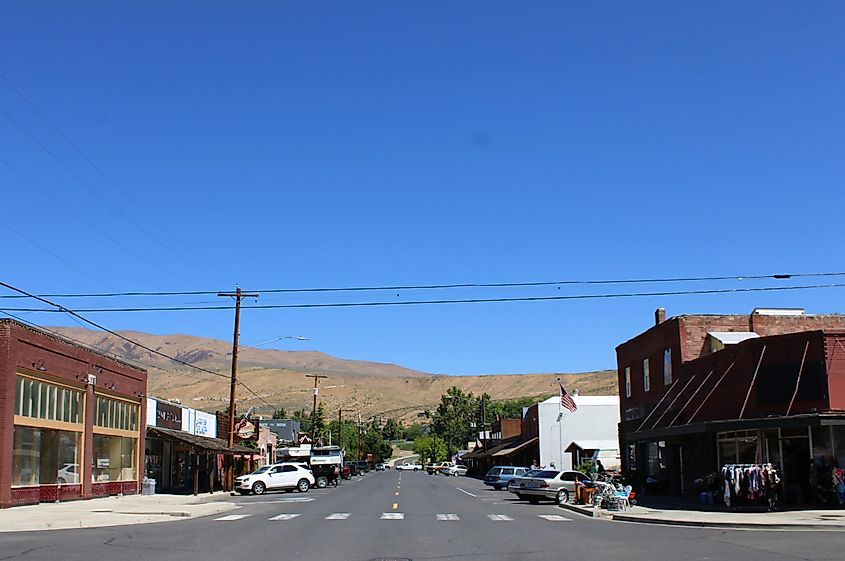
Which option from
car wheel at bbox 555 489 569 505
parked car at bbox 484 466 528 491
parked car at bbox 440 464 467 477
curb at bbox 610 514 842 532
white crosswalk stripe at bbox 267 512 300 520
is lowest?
parked car at bbox 440 464 467 477

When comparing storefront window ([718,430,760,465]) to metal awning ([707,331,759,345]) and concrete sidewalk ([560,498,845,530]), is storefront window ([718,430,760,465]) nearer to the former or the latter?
concrete sidewalk ([560,498,845,530])

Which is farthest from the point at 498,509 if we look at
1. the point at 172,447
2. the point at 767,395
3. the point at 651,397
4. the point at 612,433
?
the point at 612,433

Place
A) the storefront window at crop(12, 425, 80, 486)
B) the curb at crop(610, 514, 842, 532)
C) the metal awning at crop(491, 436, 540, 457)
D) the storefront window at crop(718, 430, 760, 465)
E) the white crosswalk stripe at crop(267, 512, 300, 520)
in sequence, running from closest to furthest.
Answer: the curb at crop(610, 514, 842, 532) < the white crosswalk stripe at crop(267, 512, 300, 520) < the storefront window at crop(12, 425, 80, 486) < the storefront window at crop(718, 430, 760, 465) < the metal awning at crop(491, 436, 540, 457)

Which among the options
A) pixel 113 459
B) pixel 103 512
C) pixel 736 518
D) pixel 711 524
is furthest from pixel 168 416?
pixel 711 524

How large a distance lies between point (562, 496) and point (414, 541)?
62.7 feet

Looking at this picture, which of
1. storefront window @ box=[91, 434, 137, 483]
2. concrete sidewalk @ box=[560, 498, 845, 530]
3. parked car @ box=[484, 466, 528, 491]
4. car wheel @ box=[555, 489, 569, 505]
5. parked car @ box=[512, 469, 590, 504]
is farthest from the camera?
parked car @ box=[484, 466, 528, 491]

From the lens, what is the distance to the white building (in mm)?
70375

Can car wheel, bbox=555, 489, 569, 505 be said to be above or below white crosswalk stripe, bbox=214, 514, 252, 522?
below

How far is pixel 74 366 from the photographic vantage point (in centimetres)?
3756

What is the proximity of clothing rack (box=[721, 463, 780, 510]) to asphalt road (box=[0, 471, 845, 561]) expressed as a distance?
5.03 m

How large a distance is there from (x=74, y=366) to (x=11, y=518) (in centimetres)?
1158

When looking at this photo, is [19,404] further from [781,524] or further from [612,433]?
[612,433]

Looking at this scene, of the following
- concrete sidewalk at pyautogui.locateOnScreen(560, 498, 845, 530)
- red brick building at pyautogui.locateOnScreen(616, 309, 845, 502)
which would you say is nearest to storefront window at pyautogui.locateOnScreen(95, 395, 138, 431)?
concrete sidewalk at pyautogui.locateOnScreen(560, 498, 845, 530)

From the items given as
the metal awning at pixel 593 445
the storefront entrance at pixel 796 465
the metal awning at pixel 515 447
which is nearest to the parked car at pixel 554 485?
the storefront entrance at pixel 796 465
